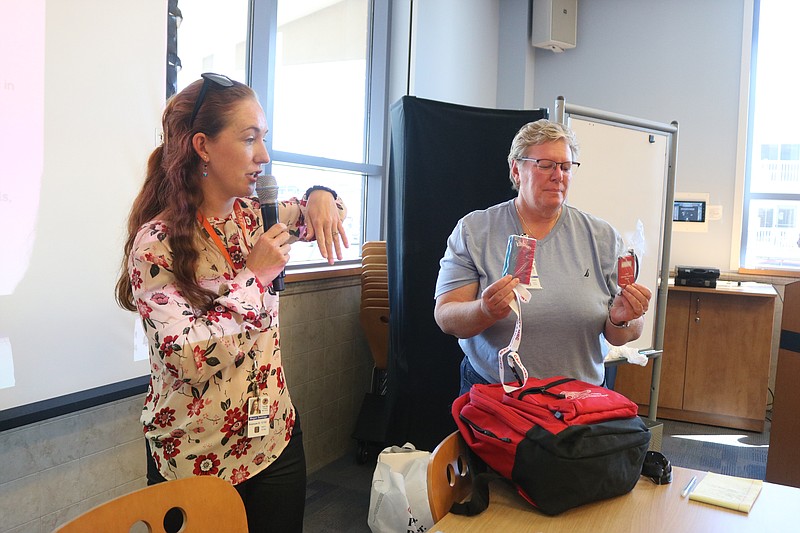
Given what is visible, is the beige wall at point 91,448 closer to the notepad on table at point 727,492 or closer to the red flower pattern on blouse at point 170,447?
the red flower pattern on blouse at point 170,447

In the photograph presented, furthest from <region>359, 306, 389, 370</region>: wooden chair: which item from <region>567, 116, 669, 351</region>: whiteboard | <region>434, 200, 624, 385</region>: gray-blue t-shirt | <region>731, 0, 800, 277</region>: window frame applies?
<region>731, 0, 800, 277</region>: window frame

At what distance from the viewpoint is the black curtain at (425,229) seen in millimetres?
2686

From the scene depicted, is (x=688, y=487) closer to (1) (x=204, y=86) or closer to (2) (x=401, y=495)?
(2) (x=401, y=495)

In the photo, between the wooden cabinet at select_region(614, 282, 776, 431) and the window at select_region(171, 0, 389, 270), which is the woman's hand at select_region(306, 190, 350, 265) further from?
the wooden cabinet at select_region(614, 282, 776, 431)

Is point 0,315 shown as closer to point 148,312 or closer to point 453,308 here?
point 148,312

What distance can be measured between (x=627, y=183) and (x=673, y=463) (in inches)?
62.2

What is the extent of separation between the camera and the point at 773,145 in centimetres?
456

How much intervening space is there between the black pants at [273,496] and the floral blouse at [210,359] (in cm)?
3

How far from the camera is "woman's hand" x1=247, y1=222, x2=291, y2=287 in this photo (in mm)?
1225

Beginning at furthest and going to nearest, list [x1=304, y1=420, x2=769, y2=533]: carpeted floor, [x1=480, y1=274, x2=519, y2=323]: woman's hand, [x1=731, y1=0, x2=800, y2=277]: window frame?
[x1=731, y1=0, x2=800, y2=277]: window frame, [x1=304, y1=420, x2=769, y2=533]: carpeted floor, [x1=480, y1=274, x2=519, y2=323]: woman's hand

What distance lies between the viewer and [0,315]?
5.13 feet

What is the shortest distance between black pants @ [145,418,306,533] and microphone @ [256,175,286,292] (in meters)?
0.39

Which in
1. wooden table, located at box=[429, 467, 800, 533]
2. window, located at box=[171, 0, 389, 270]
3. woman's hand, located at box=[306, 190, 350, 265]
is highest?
window, located at box=[171, 0, 389, 270]

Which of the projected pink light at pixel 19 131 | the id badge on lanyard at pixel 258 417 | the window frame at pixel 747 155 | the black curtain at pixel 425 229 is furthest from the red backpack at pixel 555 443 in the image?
the window frame at pixel 747 155
